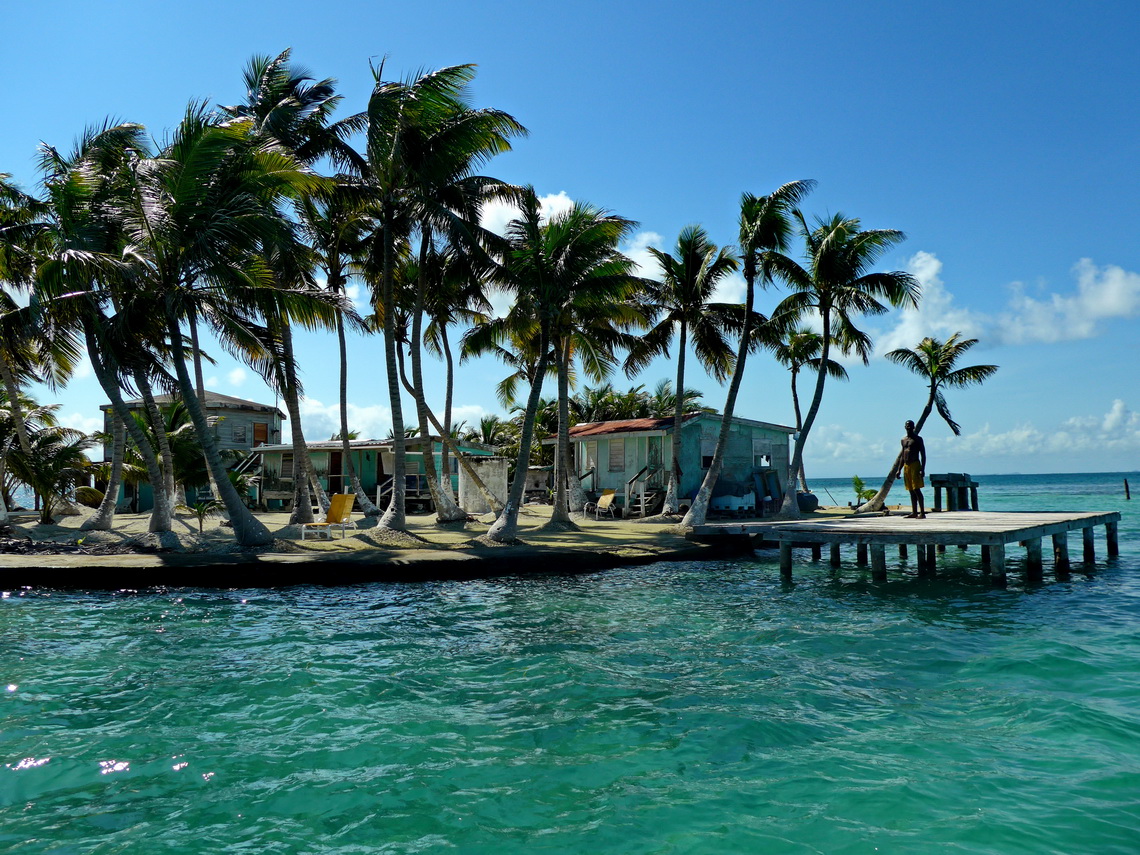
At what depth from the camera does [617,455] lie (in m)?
31.2

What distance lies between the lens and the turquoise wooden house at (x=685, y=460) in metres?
29.6

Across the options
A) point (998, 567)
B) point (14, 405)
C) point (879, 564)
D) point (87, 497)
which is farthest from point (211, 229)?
point (87, 497)

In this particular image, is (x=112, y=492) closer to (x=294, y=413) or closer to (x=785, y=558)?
(x=294, y=413)

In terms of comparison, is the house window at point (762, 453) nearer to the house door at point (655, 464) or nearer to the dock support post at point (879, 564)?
the house door at point (655, 464)

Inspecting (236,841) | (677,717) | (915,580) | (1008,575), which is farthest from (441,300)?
(236,841)

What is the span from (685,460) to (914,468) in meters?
9.49

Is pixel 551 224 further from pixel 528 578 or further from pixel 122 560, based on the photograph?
pixel 122 560

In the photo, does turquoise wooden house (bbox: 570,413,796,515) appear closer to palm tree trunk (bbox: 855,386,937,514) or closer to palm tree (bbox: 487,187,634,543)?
palm tree trunk (bbox: 855,386,937,514)

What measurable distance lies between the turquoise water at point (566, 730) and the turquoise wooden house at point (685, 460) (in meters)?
16.2

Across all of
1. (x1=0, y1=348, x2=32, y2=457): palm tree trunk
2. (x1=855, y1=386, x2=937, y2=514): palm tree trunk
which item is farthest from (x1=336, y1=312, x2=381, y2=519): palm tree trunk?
(x1=855, y1=386, x2=937, y2=514): palm tree trunk

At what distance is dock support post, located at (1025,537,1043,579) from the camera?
56.4 feet

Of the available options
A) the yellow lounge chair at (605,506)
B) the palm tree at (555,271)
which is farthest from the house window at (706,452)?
the palm tree at (555,271)

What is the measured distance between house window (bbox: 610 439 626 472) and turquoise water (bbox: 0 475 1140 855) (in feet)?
57.6

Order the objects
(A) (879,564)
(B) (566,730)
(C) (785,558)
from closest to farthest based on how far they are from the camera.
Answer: (B) (566,730), (A) (879,564), (C) (785,558)
